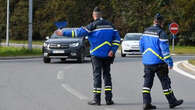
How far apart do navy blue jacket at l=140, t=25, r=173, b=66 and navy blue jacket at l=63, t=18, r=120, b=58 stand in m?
0.80

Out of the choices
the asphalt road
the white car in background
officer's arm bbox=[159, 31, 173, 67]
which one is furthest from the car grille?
officer's arm bbox=[159, 31, 173, 67]

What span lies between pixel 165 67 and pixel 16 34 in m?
68.5

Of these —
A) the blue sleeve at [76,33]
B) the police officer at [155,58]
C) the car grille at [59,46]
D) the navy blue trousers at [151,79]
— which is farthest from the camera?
the car grille at [59,46]

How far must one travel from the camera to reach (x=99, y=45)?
10273 millimetres

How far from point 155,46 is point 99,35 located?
1186mm

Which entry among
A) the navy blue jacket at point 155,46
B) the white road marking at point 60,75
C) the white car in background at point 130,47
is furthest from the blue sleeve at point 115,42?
the white car in background at point 130,47

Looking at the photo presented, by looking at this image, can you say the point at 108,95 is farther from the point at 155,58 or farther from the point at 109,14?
the point at 109,14

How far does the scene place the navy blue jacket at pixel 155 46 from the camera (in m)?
9.51

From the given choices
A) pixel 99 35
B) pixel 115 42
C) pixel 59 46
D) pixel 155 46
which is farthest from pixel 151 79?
pixel 59 46

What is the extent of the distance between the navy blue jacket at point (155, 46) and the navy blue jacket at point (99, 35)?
0.80 metres

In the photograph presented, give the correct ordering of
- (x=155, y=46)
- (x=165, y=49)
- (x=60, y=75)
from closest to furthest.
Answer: (x=165, y=49)
(x=155, y=46)
(x=60, y=75)

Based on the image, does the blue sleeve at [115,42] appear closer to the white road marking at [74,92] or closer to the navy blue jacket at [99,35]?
the navy blue jacket at [99,35]

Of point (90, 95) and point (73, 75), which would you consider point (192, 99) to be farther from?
point (73, 75)

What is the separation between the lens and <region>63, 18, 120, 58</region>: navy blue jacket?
399 inches
